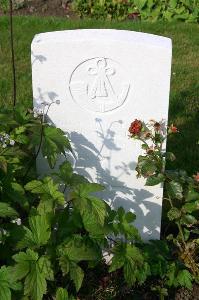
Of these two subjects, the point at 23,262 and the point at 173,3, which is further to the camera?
the point at 173,3

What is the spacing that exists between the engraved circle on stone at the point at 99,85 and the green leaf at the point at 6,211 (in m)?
0.68

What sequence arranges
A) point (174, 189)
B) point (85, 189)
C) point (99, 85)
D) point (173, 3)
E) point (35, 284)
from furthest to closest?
point (173, 3) → point (174, 189) → point (99, 85) → point (85, 189) → point (35, 284)

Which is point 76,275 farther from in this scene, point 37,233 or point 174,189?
point 174,189

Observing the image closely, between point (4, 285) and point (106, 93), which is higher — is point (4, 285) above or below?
below

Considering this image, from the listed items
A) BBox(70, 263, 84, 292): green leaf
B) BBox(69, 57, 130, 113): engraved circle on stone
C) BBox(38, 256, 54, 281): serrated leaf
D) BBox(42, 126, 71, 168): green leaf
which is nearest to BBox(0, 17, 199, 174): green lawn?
BBox(69, 57, 130, 113): engraved circle on stone

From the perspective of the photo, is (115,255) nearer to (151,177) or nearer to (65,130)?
(151,177)

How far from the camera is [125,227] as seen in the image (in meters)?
2.86

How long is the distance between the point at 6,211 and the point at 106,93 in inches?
30.5

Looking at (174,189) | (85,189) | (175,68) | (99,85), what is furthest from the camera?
(175,68)

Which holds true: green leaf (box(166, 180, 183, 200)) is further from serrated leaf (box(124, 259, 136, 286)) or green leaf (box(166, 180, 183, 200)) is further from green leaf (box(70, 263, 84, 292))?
green leaf (box(70, 263, 84, 292))

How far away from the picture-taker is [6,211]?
2514 millimetres

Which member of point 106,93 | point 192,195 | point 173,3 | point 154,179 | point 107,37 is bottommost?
point 192,195

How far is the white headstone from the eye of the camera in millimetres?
2734

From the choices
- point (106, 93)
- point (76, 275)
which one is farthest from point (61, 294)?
point (106, 93)
